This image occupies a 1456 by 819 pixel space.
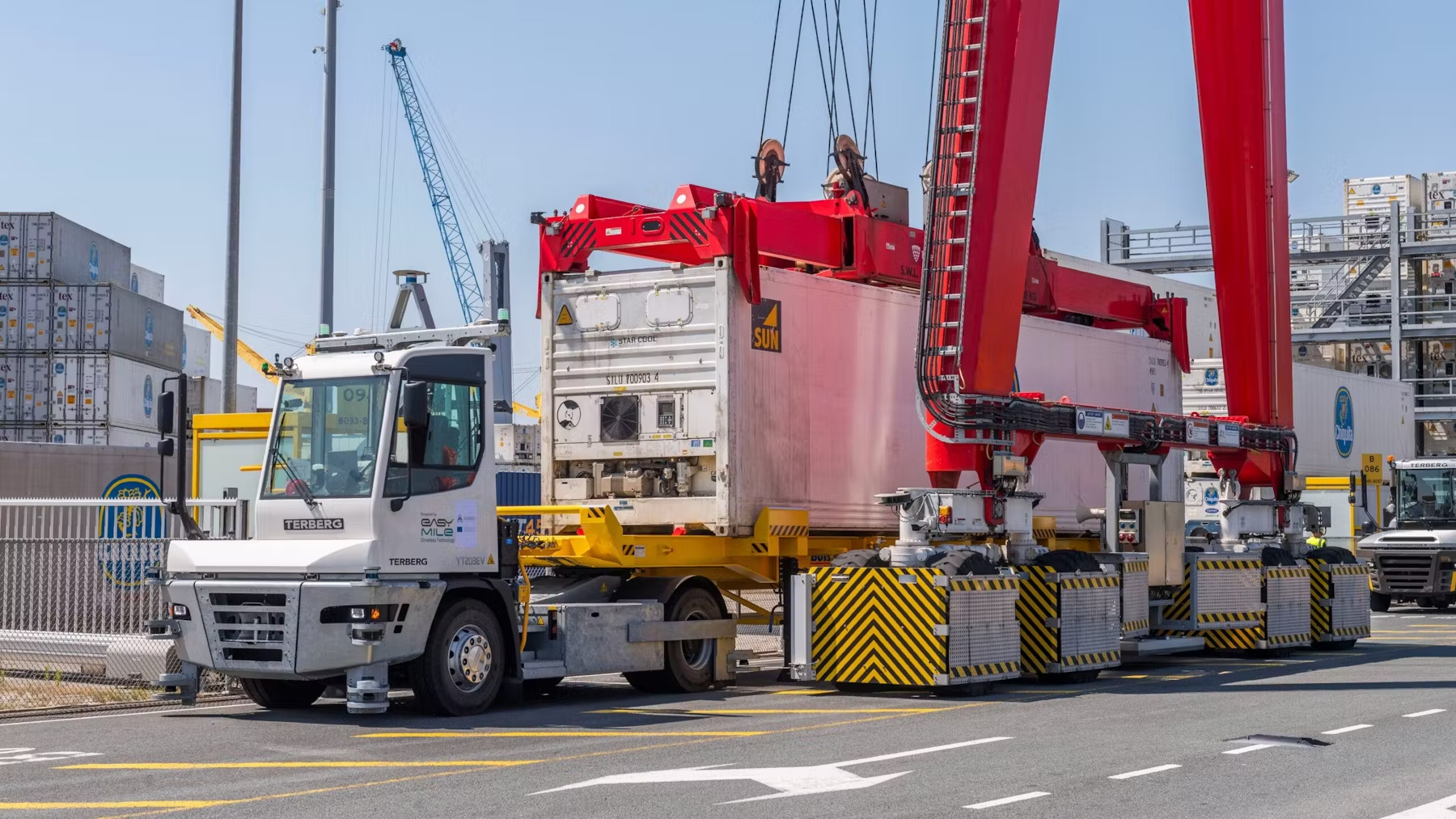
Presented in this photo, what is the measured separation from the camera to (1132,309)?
21.2 m

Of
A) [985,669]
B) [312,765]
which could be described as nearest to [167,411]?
[312,765]

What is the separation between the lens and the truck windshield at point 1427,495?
28547 mm

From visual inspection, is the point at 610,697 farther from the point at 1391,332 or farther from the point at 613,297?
the point at 1391,332

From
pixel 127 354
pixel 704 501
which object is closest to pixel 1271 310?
pixel 704 501

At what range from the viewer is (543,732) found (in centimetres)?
1184

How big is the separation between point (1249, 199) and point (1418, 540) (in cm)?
1057

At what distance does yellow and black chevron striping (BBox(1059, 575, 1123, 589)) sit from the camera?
15.9 meters

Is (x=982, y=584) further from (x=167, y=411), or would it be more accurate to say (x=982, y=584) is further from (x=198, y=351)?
(x=198, y=351)

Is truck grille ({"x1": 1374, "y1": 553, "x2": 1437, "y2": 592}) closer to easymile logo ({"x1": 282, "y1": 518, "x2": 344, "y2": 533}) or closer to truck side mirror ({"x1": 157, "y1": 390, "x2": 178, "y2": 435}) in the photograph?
easymile logo ({"x1": 282, "y1": 518, "x2": 344, "y2": 533})

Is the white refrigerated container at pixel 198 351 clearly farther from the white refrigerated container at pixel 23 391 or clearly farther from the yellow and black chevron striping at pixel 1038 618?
the yellow and black chevron striping at pixel 1038 618

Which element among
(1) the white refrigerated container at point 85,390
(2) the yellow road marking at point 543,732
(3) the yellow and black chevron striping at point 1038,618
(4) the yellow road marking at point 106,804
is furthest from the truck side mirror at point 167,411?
(1) the white refrigerated container at point 85,390

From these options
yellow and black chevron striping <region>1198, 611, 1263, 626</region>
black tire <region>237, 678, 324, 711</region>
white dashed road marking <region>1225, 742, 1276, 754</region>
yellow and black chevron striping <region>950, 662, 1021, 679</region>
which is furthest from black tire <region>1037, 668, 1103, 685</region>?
black tire <region>237, 678, 324, 711</region>

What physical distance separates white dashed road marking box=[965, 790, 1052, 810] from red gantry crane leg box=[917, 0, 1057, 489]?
6881 millimetres

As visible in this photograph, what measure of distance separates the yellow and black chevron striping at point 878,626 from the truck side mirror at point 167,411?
5.69 metres
